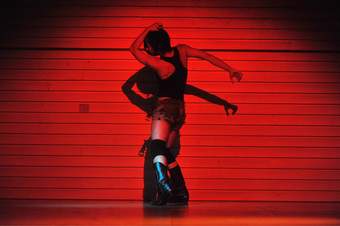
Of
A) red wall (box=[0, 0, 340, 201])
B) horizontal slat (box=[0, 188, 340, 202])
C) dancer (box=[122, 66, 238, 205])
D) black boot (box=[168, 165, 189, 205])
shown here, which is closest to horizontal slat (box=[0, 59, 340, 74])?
red wall (box=[0, 0, 340, 201])

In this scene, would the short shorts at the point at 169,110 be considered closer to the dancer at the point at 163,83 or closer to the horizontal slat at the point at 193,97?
the dancer at the point at 163,83

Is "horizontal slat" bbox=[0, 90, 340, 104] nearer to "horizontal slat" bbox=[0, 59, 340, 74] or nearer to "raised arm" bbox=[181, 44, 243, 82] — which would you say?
"horizontal slat" bbox=[0, 59, 340, 74]

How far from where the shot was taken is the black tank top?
617 cm

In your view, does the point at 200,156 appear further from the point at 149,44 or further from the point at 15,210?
the point at 15,210

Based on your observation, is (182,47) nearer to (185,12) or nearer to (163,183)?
(185,12)

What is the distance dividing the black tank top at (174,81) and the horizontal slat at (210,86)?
587 mm

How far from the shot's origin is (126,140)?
6766 mm

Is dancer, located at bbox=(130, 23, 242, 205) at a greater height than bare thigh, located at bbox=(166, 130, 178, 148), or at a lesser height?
greater

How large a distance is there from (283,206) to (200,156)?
1.06 meters

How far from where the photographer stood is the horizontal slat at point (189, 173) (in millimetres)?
6734

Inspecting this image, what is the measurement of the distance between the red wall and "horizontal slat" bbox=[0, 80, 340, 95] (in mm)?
11

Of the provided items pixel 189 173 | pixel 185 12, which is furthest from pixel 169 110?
pixel 185 12

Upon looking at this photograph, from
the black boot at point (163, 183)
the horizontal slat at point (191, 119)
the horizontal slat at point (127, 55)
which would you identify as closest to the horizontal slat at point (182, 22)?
the horizontal slat at point (127, 55)

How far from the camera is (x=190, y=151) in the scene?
673cm
